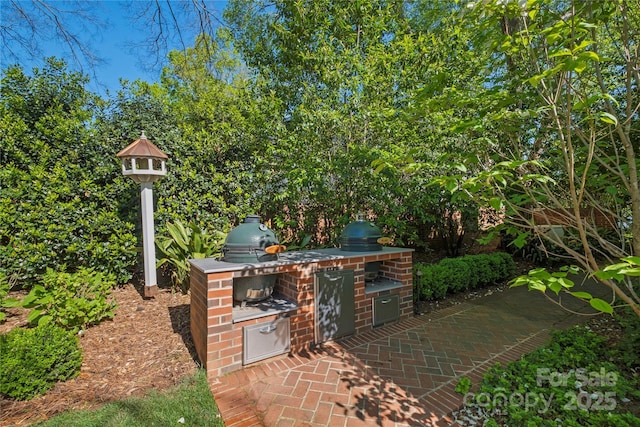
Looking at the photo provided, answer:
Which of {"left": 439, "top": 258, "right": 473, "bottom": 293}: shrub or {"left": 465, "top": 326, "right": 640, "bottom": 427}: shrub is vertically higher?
{"left": 439, "top": 258, "right": 473, "bottom": 293}: shrub

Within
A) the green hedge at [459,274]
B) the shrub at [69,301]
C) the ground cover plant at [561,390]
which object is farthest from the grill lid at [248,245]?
the green hedge at [459,274]

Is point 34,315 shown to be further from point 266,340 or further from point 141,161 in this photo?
point 266,340

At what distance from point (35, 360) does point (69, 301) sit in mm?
1088

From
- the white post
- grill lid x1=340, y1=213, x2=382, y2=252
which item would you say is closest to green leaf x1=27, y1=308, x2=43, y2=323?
the white post

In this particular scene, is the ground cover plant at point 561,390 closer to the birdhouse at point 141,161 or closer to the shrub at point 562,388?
the shrub at point 562,388

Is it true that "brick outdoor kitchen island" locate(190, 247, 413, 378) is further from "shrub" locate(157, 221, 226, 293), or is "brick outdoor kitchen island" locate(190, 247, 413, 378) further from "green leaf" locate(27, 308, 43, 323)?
"green leaf" locate(27, 308, 43, 323)

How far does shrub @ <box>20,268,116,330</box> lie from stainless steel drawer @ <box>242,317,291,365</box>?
221 cm

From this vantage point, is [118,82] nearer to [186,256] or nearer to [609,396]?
[186,256]

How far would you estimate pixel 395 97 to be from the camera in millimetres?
6055

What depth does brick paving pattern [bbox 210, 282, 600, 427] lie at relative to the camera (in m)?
2.41

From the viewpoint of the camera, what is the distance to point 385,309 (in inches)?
166

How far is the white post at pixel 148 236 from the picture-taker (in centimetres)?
466

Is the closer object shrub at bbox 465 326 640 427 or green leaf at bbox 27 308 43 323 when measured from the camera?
shrub at bbox 465 326 640 427

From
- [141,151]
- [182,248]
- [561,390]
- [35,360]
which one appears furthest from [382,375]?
[141,151]
